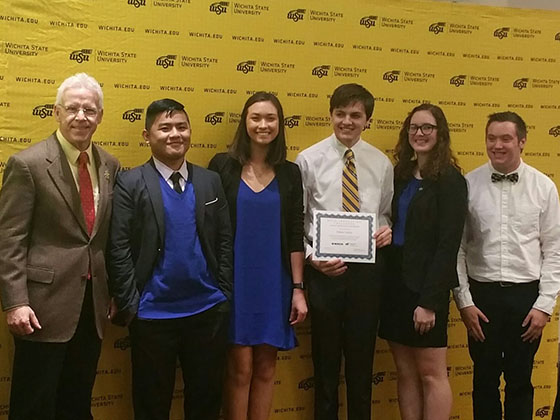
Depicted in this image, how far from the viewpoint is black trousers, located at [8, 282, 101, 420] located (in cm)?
221

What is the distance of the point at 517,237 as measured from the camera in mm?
2803

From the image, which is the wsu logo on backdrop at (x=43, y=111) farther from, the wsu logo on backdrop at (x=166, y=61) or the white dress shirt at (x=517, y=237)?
the white dress shirt at (x=517, y=237)

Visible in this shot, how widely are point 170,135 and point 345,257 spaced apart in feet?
3.14

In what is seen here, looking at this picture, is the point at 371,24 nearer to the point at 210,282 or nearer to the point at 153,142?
the point at 153,142

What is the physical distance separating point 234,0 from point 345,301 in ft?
5.33

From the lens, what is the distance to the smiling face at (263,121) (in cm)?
264

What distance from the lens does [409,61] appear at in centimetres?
330

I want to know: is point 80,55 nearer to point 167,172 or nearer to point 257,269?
point 167,172

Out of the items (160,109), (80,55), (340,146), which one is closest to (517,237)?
(340,146)

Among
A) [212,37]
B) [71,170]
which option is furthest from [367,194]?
[71,170]

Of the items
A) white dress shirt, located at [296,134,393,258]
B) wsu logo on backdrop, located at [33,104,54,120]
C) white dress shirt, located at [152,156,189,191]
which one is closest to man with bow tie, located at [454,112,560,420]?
white dress shirt, located at [296,134,393,258]

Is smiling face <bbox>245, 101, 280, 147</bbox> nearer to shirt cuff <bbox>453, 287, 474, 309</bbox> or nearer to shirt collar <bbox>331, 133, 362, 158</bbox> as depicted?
shirt collar <bbox>331, 133, 362, 158</bbox>

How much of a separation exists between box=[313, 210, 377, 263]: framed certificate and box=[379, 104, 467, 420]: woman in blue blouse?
185mm

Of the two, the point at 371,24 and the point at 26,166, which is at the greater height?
the point at 371,24
